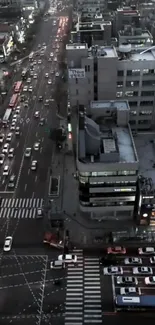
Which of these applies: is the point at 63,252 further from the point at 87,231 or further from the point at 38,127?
the point at 38,127

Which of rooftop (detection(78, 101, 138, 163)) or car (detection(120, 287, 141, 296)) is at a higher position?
rooftop (detection(78, 101, 138, 163))

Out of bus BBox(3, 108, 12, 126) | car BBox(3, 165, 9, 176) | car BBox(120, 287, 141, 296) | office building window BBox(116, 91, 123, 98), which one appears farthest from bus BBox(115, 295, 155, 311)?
bus BBox(3, 108, 12, 126)

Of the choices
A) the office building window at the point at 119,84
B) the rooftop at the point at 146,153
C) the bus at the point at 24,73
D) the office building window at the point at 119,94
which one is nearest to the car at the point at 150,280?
the rooftop at the point at 146,153

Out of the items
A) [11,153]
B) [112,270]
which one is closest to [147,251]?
[112,270]

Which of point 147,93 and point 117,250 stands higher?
point 147,93

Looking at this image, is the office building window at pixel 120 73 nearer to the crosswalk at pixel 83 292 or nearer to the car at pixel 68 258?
the crosswalk at pixel 83 292

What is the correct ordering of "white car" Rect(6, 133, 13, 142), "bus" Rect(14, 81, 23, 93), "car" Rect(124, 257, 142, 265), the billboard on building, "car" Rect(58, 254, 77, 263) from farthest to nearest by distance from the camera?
"bus" Rect(14, 81, 23, 93) < "white car" Rect(6, 133, 13, 142) < the billboard on building < "car" Rect(58, 254, 77, 263) < "car" Rect(124, 257, 142, 265)

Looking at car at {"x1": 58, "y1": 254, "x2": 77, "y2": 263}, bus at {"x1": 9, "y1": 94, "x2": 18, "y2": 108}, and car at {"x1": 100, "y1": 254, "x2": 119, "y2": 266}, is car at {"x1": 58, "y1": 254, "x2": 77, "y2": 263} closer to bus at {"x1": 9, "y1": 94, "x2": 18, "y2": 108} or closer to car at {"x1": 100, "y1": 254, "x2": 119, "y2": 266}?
car at {"x1": 100, "y1": 254, "x2": 119, "y2": 266}

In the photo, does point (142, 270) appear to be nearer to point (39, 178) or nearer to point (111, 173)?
point (111, 173)
